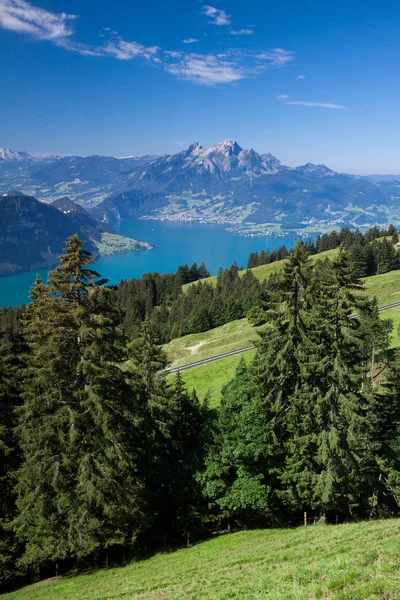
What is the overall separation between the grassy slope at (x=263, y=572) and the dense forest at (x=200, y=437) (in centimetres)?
167

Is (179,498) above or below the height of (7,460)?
below

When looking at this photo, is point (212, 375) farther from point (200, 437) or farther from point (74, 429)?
point (74, 429)

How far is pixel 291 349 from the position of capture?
21719 mm

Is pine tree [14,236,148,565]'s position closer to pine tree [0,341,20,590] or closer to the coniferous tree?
pine tree [0,341,20,590]

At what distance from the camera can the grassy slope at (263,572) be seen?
9.31 meters

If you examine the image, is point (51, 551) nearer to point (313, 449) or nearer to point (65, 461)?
point (65, 461)

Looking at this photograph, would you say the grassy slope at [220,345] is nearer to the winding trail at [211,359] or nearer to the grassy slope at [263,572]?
the winding trail at [211,359]

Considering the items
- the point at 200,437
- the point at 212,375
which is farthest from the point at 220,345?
the point at 200,437

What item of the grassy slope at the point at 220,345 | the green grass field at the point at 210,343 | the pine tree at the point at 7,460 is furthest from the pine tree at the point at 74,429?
the green grass field at the point at 210,343

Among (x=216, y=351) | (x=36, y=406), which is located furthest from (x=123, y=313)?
(x=216, y=351)

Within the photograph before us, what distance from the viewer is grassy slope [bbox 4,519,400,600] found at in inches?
367

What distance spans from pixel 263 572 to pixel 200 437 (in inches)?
490

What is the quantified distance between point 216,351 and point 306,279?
52759mm

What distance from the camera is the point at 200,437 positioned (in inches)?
995
